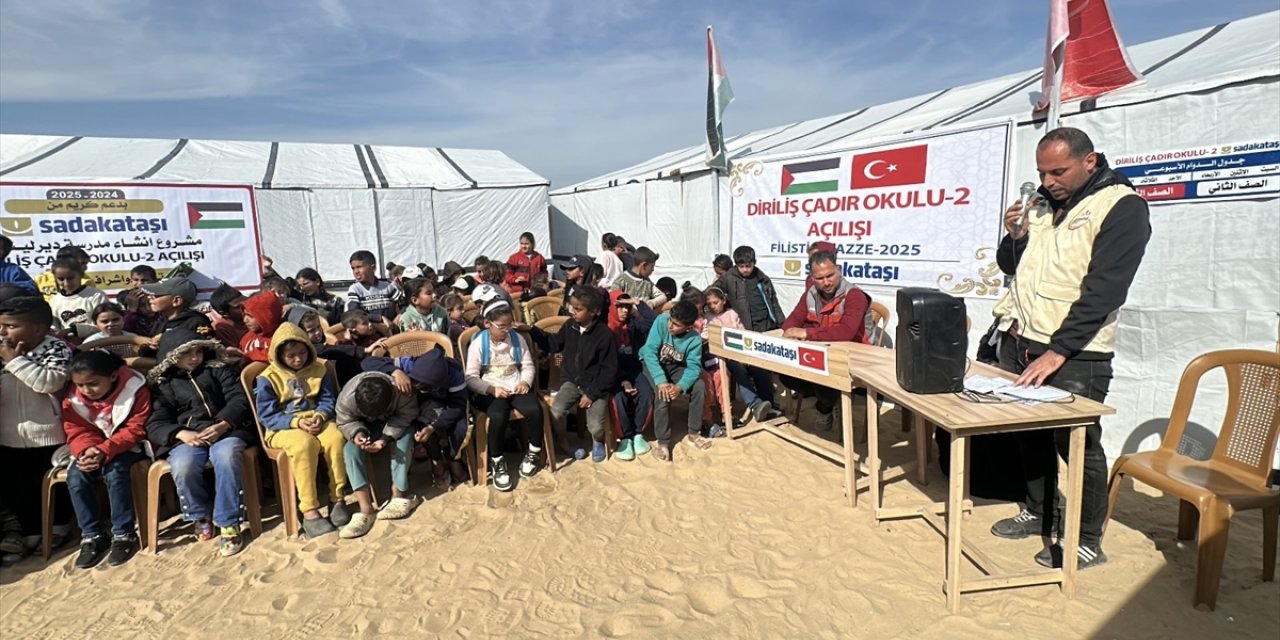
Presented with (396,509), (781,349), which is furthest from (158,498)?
(781,349)

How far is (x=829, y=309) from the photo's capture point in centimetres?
417

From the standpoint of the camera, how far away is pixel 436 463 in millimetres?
3979

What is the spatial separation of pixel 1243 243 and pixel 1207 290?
1.14 ft

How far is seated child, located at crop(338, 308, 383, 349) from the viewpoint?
4371 millimetres

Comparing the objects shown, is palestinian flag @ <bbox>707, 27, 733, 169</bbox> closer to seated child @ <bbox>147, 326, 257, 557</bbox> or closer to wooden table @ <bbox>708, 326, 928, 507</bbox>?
wooden table @ <bbox>708, 326, 928, 507</bbox>

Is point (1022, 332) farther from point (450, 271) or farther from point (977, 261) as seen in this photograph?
point (450, 271)

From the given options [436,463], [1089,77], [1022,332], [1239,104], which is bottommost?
[436,463]

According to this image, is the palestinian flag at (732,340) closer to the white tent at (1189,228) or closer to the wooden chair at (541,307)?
the wooden chair at (541,307)

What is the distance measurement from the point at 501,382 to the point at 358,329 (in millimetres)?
1230

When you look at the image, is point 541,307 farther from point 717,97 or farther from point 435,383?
point 717,97

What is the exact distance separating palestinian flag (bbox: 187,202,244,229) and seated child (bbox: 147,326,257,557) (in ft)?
10.7

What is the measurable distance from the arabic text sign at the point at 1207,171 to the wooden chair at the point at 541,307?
188 inches

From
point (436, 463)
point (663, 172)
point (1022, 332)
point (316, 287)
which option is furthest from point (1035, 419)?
point (663, 172)

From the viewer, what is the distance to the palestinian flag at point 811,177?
6055 mm
